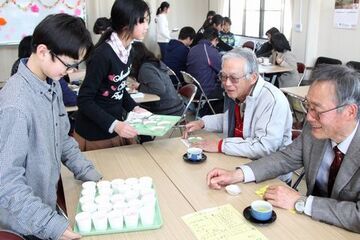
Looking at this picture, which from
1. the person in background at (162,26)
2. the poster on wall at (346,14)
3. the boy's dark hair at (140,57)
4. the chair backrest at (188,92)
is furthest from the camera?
the person in background at (162,26)

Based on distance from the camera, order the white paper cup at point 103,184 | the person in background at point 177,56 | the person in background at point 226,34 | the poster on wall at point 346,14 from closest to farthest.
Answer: the white paper cup at point 103,184 < the poster on wall at point 346,14 < the person in background at point 177,56 < the person in background at point 226,34

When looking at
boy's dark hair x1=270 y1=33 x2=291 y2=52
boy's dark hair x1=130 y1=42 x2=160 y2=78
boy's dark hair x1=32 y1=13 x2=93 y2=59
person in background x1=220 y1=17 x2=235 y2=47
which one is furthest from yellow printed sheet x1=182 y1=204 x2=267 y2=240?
person in background x1=220 y1=17 x2=235 y2=47

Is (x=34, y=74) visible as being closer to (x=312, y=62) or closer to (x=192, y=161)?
(x=192, y=161)

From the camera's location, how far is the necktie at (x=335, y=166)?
1440 mm

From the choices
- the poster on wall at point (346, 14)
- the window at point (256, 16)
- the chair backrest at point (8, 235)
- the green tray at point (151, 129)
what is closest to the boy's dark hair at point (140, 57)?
the green tray at point (151, 129)

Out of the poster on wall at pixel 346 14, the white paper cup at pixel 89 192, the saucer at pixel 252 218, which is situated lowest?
the saucer at pixel 252 218

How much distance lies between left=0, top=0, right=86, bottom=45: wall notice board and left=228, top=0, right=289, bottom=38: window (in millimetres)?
3574

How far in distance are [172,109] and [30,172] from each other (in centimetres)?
236

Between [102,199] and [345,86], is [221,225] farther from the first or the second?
[345,86]

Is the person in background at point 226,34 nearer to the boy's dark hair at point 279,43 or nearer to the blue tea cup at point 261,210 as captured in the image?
the boy's dark hair at point 279,43

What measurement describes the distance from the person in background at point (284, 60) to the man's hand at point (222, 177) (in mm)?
3546

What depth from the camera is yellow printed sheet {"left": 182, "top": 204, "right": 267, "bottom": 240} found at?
1.19 meters

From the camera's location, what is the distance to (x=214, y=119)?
229 centimetres

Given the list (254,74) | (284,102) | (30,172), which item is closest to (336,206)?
(284,102)
